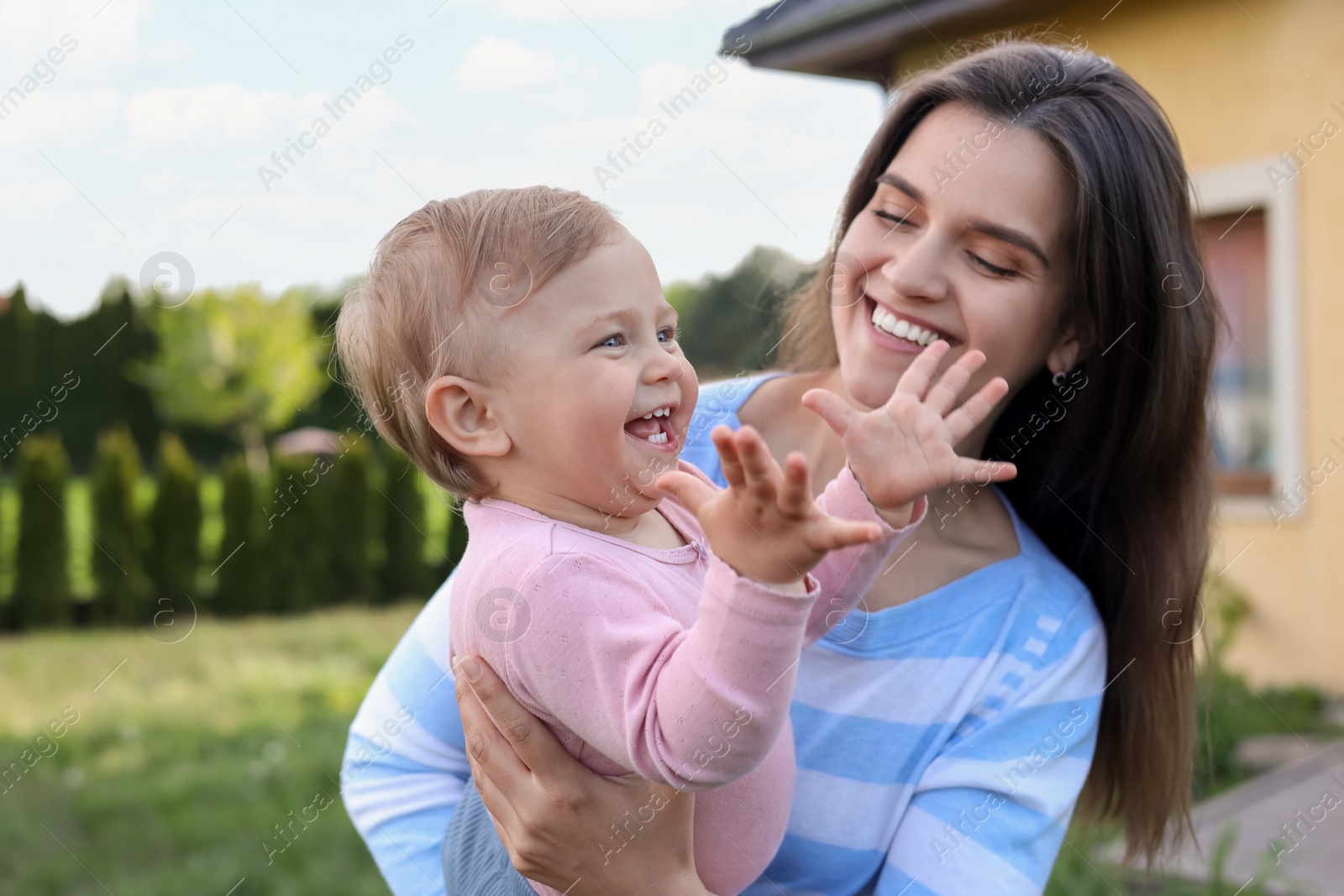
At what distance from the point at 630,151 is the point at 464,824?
116 cm

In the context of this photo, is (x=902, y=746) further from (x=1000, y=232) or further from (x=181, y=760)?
(x=181, y=760)

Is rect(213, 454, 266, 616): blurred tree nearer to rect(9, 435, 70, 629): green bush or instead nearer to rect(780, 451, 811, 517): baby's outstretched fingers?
rect(9, 435, 70, 629): green bush

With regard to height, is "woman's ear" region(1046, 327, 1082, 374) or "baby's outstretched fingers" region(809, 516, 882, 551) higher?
"baby's outstretched fingers" region(809, 516, 882, 551)

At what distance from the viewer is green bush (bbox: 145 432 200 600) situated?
834 cm

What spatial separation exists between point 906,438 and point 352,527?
8.21 m

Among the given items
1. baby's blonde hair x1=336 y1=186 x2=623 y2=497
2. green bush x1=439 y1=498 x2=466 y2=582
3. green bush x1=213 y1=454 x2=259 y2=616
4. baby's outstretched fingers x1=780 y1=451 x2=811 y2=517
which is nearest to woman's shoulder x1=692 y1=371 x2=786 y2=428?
baby's blonde hair x1=336 y1=186 x2=623 y2=497

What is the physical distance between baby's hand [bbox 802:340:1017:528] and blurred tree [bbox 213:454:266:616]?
808 cm

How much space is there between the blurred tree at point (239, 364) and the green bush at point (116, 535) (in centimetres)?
232

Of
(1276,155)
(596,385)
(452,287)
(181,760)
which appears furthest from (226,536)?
(596,385)

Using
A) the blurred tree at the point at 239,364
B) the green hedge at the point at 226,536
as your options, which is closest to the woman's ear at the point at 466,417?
the green hedge at the point at 226,536

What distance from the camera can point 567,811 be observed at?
137 cm

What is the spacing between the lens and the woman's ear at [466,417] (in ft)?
4.19

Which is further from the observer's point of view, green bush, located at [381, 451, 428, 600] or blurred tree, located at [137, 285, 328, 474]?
blurred tree, located at [137, 285, 328, 474]

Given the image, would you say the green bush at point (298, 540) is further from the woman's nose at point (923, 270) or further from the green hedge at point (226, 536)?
the woman's nose at point (923, 270)
